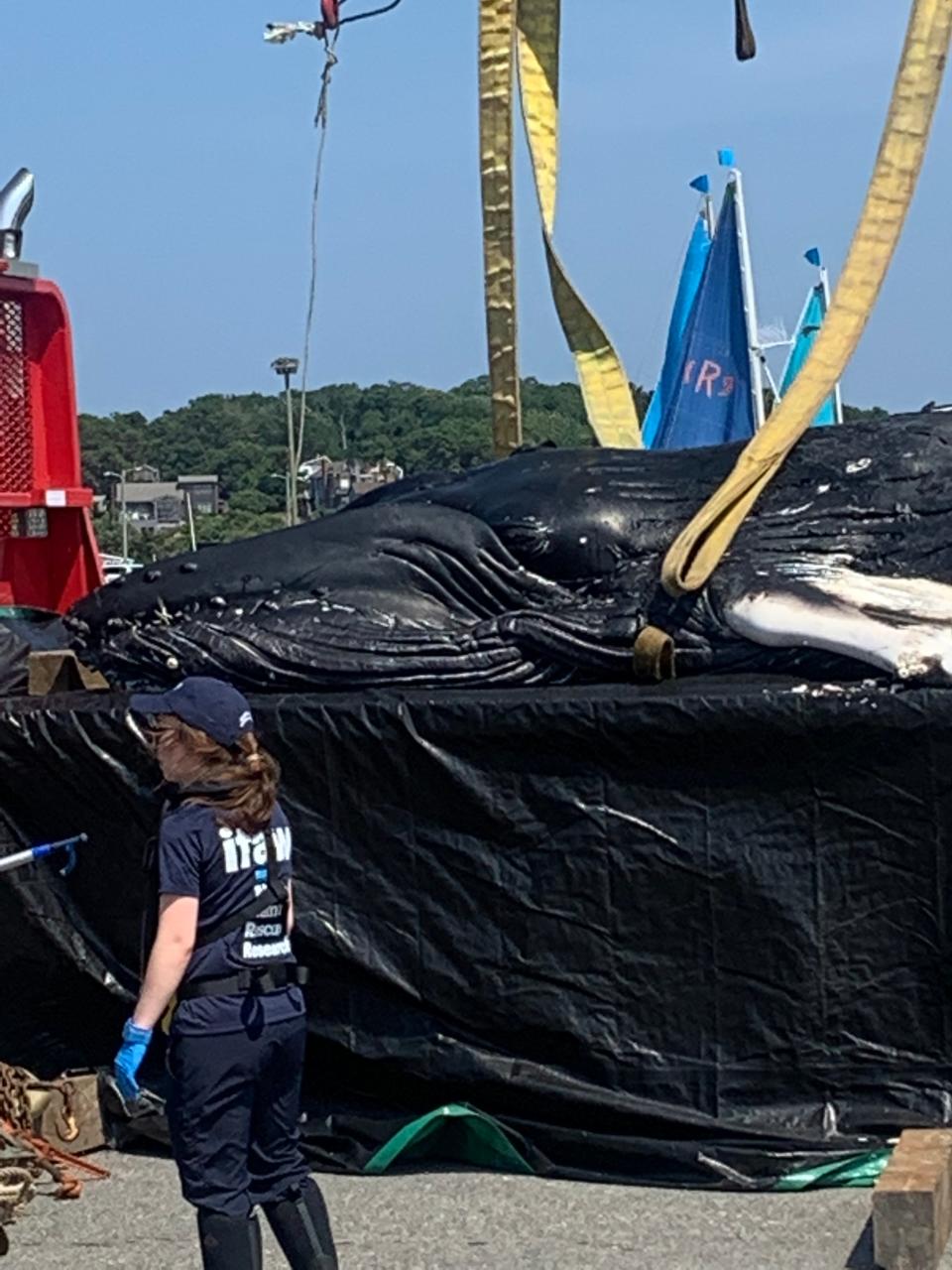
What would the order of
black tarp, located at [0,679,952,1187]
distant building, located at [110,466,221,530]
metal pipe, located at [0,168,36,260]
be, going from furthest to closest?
1. distant building, located at [110,466,221,530]
2. metal pipe, located at [0,168,36,260]
3. black tarp, located at [0,679,952,1187]

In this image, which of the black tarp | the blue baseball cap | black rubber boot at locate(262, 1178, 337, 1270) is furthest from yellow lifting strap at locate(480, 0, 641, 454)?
black rubber boot at locate(262, 1178, 337, 1270)

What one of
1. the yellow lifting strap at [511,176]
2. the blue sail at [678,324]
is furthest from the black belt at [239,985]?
the blue sail at [678,324]

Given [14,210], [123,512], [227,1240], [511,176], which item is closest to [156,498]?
[123,512]

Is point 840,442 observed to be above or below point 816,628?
above

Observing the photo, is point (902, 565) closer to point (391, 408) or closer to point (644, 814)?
point (644, 814)

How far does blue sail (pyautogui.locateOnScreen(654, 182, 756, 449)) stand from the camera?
46.2ft

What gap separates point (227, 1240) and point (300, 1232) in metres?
0.17

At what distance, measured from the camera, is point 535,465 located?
5.73 m

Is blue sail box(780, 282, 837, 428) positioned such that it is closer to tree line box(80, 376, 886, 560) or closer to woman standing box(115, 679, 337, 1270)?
tree line box(80, 376, 886, 560)

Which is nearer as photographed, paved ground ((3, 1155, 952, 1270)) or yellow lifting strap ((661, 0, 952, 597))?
paved ground ((3, 1155, 952, 1270))

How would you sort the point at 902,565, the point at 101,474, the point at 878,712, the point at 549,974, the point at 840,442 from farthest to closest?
the point at 101,474, the point at 840,442, the point at 902,565, the point at 549,974, the point at 878,712

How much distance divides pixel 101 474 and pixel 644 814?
188 ft

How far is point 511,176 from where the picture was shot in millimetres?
6246

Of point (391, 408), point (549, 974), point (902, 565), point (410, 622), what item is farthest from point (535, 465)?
point (391, 408)
